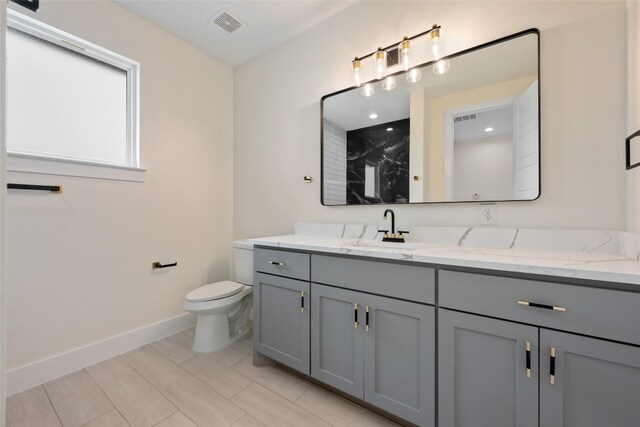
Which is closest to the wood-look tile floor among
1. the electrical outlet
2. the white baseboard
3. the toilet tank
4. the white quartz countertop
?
the white baseboard

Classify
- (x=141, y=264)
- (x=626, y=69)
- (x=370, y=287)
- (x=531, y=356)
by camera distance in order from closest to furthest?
(x=531, y=356) → (x=626, y=69) → (x=370, y=287) → (x=141, y=264)

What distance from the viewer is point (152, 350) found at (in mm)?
2010

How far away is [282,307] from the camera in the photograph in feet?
5.38

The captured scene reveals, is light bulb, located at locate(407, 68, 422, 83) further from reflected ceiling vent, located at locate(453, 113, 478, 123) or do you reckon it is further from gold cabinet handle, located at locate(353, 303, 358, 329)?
gold cabinet handle, located at locate(353, 303, 358, 329)

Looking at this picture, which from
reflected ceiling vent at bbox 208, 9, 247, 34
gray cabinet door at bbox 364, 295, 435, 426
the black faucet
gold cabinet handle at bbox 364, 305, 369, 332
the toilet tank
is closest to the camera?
gray cabinet door at bbox 364, 295, 435, 426

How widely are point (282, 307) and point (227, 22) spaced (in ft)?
7.53

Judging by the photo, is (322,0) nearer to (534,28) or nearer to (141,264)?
(534,28)

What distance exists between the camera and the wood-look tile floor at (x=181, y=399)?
132cm

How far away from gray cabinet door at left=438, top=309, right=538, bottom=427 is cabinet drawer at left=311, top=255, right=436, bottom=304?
12 centimetres

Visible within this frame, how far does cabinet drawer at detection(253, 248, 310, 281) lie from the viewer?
1.55m

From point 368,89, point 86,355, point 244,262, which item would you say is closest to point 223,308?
point 244,262

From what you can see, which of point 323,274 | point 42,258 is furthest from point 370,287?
point 42,258

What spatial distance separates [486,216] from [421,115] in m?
0.74

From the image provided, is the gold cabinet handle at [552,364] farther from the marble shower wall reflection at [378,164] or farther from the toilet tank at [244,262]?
the toilet tank at [244,262]
